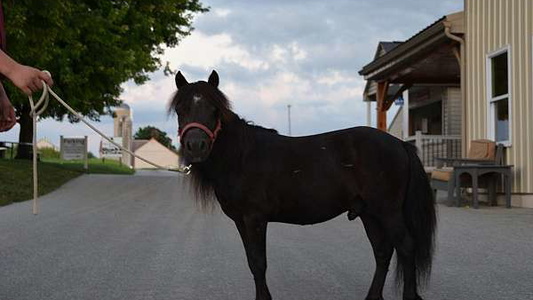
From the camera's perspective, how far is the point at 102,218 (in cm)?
1091

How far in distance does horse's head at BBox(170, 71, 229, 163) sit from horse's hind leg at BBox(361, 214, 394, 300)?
1.35 meters

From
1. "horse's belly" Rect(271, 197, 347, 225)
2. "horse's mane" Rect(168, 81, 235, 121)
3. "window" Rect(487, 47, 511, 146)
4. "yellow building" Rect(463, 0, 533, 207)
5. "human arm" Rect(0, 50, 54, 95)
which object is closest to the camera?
"human arm" Rect(0, 50, 54, 95)

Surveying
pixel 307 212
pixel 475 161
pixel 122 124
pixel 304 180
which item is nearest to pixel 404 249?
pixel 307 212

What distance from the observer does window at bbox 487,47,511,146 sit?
507 inches

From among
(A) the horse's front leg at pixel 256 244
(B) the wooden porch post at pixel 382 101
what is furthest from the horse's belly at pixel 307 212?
(B) the wooden porch post at pixel 382 101

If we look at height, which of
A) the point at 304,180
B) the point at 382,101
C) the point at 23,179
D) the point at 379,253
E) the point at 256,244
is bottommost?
the point at 379,253

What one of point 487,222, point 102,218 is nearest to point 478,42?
point 487,222

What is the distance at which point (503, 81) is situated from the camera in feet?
42.9

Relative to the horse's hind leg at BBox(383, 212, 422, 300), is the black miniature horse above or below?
above

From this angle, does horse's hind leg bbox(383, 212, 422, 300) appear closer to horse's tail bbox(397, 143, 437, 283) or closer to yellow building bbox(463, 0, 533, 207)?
horse's tail bbox(397, 143, 437, 283)

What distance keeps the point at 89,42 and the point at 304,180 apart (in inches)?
643

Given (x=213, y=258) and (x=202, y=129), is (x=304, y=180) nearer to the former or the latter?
(x=202, y=129)

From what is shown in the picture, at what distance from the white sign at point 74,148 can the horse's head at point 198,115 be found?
72.4ft

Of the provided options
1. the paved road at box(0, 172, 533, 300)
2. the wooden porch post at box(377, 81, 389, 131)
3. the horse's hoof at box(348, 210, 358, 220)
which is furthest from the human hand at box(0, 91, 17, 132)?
the wooden porch post at box(377, 81, 389, 131)
